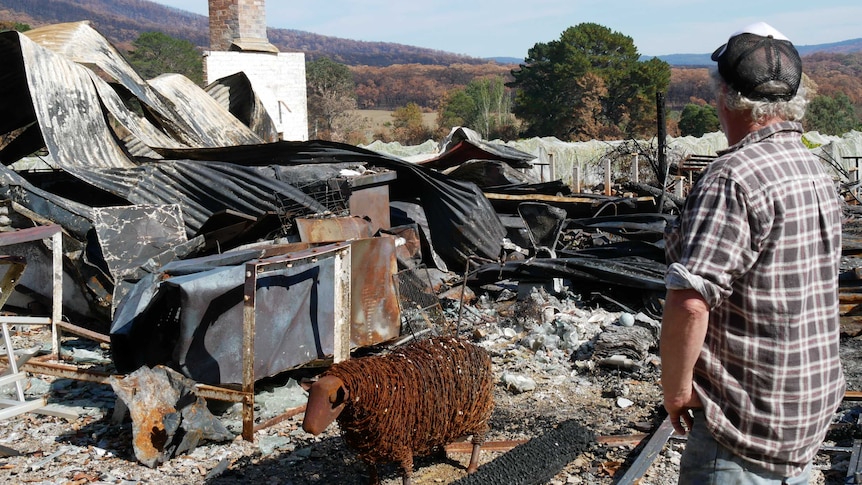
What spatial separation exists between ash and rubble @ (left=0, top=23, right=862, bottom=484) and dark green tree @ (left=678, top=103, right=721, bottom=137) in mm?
29878

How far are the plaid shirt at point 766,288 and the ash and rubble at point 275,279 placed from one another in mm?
2368

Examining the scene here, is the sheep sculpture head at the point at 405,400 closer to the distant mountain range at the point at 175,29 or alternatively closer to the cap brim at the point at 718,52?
the cap brim at the point at 718,52

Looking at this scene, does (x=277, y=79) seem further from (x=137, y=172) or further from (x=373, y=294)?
(x=373, y=294)

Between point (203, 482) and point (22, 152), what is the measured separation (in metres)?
7.70

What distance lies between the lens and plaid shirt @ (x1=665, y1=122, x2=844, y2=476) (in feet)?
5.57

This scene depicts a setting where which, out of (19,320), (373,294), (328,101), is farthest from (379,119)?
(19,320)

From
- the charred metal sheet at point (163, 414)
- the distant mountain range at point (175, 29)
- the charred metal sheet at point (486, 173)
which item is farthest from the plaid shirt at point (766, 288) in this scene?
the distant mountain range at point (175, 29)

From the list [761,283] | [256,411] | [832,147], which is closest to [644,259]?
[256,411]

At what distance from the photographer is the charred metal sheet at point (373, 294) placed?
233 inches

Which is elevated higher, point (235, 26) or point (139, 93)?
point (235, 26)

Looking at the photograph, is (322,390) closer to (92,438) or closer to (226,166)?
(92,438)

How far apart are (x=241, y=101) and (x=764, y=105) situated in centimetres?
1225

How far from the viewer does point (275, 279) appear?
5.01 metres

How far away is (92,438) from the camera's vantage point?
4.71m
